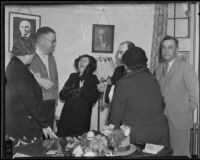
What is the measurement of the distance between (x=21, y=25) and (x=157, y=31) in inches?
36.6

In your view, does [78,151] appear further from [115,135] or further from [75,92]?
[75,92]

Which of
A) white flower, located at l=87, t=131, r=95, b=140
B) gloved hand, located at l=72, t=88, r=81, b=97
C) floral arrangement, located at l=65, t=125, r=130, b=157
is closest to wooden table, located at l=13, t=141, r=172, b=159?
floral arrangement, located at l=65, t=125, r=130, b=157

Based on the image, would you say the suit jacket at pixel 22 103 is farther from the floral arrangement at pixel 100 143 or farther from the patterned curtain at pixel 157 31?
the patterned curtain at pixel 157 31

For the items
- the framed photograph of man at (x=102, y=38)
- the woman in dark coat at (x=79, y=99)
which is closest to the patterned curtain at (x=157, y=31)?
the framed photograph of man at (x=102, y=38)

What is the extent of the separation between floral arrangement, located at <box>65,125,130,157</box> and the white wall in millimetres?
468

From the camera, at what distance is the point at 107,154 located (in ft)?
7.35

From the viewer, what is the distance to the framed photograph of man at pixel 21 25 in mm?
2328

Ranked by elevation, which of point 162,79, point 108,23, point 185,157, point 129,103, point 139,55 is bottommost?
point 185,157

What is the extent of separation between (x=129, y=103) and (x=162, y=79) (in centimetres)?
30

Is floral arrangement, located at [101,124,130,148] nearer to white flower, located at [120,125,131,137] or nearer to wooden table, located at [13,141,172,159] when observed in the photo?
white flower, located at [120,125,131,137]

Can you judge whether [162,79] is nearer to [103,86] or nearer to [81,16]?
[103,86]

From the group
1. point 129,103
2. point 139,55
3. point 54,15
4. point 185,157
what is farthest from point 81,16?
point 185,157

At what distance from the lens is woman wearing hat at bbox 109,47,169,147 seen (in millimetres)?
2389

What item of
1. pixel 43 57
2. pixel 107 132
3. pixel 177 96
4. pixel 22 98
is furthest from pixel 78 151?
pixel 177 96
